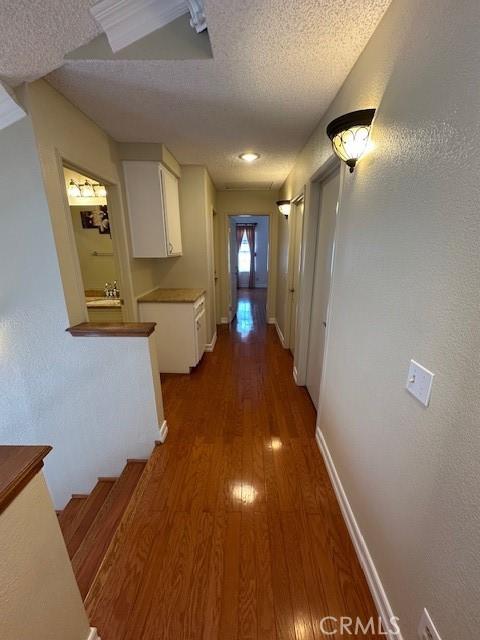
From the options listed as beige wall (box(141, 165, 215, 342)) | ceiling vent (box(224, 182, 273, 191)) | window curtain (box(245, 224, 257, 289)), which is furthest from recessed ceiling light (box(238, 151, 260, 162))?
window curtain (box(245, 224, 257, 289))

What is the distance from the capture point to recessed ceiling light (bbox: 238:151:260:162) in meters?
2.67

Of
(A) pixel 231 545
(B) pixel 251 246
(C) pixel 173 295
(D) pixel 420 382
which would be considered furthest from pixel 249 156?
(B) pixel 251 246

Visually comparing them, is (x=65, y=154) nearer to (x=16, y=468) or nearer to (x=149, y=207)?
(x=149, y=207)

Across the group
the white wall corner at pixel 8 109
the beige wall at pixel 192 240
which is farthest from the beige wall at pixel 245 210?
the white wall corner at pixel 8 109

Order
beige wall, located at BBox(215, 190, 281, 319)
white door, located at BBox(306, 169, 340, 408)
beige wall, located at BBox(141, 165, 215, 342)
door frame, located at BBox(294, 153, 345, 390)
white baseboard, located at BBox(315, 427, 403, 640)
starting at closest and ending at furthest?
white baseboard, located at BBox(315, 427, 403, 640) < white door, located at BBox(306, 169, 340, 408) < door frame, located at BBox(294, 153, 345, 390) < beige wall, located at BBox(141, 165, 215, 342) < beige wall, located at BBox(215, 190, 281, 319)

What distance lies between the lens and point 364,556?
1.18 meters

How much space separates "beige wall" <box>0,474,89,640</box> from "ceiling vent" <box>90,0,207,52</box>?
1948 mm

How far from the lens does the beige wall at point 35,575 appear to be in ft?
2.16

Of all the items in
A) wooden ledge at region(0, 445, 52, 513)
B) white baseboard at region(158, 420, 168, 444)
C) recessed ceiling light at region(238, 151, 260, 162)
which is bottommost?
white baseboard at region(158, 420, 168, 444)

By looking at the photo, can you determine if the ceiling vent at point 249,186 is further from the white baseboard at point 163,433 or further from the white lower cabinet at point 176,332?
the white baseboard at point 163,433

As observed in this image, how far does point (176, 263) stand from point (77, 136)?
67.8 inches

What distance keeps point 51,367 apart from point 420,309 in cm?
221

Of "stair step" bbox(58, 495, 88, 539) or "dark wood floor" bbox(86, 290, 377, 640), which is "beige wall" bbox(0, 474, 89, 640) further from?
"stair step" bbox(58, 495, 88, 539)

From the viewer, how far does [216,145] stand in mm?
2438
